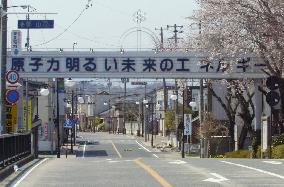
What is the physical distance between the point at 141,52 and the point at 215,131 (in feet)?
59.1

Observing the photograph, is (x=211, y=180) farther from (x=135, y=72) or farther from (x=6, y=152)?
(x=135, y=72)

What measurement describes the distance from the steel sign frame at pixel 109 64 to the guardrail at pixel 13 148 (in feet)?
56.4

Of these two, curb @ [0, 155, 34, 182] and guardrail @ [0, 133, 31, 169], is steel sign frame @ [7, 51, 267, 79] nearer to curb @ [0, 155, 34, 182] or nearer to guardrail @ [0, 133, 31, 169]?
guardrail @ [0, 133, 31, 169]

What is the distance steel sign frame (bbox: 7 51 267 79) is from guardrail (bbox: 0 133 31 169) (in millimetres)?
17181

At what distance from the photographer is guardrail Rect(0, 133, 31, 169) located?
2038 cm

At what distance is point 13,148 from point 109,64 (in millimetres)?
24933

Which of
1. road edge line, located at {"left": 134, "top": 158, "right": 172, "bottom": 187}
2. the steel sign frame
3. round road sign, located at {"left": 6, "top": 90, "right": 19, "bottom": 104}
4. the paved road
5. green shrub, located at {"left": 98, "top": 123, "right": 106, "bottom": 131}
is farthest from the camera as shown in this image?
green shrub, located at {"left": 98, "top": 123, "right": 106, "bottom": 131}

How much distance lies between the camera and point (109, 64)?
48.2 metres

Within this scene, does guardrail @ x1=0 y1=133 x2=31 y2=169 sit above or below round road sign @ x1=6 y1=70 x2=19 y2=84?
below

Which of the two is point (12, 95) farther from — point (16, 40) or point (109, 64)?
point (109, 64)

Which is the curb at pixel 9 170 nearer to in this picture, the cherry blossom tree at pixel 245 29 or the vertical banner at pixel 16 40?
the vertical banner at pixel 16 40

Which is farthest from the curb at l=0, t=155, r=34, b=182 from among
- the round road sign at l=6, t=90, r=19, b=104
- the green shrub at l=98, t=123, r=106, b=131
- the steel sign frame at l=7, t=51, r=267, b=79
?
the green shrub at l=98, t=123, r=106, b=131

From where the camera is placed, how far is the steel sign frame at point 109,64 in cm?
4800

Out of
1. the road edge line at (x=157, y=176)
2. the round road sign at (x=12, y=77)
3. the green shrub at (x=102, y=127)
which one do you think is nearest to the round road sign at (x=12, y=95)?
the round road sign at (x=12, y=77)
